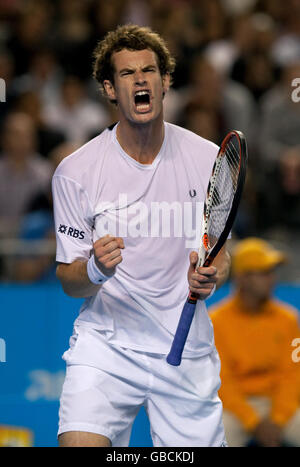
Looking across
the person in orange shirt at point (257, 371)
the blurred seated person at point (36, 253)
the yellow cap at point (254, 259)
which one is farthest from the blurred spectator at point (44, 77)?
the person in orange shirt at point (257, 371)

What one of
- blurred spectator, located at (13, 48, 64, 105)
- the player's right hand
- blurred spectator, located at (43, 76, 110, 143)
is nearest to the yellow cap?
blurred spectator, located at (43, 76, 110, 143)

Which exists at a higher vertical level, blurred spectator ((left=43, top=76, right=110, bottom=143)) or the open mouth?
the open mouth

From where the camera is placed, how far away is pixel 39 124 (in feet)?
25.2

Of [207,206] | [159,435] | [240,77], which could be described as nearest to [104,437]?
[159,435]

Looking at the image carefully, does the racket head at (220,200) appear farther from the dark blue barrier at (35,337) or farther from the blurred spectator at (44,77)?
the blurred spectator at (44,77)

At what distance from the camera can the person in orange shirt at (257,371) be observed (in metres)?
5.82

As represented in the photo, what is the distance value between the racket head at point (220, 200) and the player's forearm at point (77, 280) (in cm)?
48

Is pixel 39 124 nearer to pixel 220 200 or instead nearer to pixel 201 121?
pixel 201 121

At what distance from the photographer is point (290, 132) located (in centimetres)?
752

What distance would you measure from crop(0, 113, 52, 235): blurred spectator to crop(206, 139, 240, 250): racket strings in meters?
3.01

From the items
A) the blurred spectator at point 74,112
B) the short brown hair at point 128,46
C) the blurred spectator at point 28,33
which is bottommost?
the blurred spectator at point 74,112

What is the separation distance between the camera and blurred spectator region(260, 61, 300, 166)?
7.46m

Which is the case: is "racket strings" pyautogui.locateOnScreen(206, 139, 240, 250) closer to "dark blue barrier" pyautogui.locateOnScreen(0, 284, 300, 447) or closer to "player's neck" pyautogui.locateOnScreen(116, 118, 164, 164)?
"player's neck" pyautogui.locateOnScreen(116, 118, 164, 164)

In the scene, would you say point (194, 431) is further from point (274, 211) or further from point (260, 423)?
point (274, 211)
